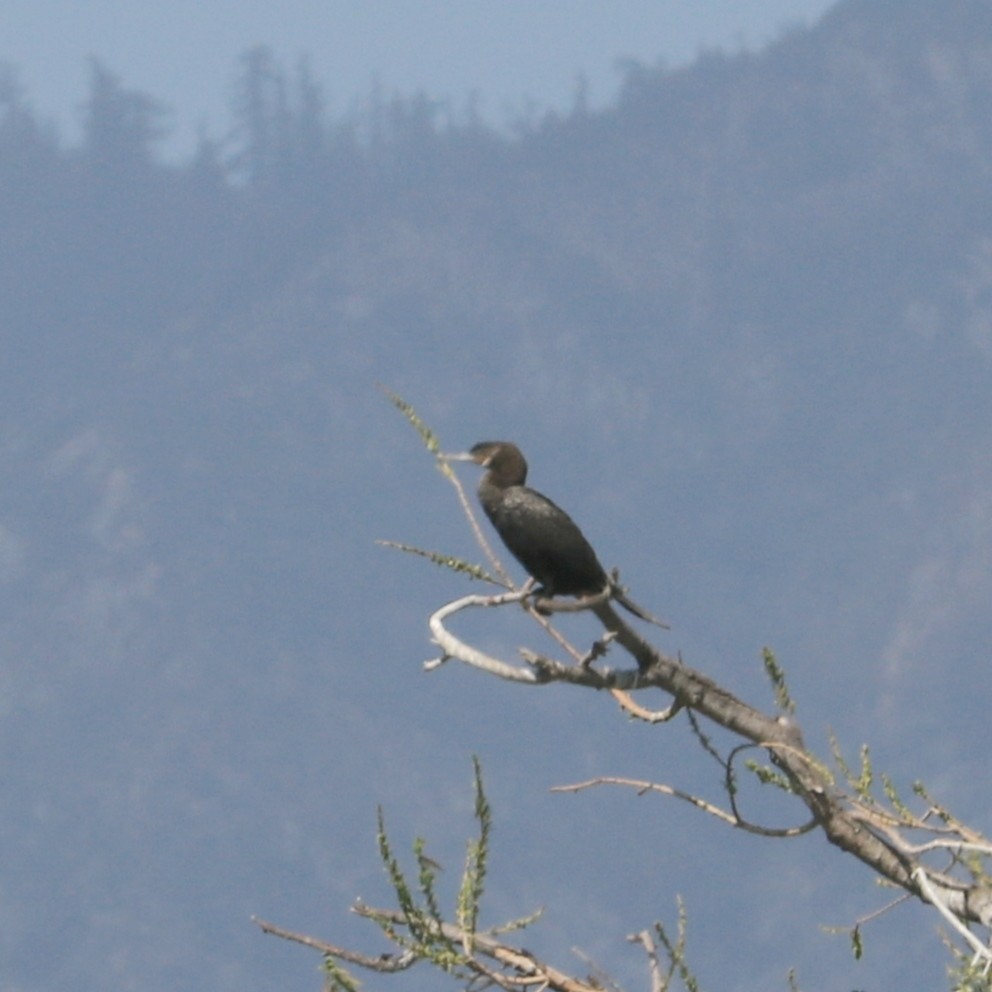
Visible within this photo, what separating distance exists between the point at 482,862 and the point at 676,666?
990 millimetres

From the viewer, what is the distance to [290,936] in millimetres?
6656

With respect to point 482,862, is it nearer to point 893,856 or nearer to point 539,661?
point 539,661

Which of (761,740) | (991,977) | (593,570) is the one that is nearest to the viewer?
(991,977)

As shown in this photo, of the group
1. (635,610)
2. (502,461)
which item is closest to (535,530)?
(502,461)

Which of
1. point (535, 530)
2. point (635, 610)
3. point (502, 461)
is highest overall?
point (502, 461)

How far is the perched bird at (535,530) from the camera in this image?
934 cm

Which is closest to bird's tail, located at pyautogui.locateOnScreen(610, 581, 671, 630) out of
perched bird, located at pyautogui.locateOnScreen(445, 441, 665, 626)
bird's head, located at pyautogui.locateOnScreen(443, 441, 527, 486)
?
perched bird, located at pyautogui.locateOnScreen(445, 441, 665, 626)

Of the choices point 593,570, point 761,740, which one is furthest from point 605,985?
point 593,570

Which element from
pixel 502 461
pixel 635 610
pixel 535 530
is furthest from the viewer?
pixel 502 461

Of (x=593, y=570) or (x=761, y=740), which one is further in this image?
(x=593, y=570)

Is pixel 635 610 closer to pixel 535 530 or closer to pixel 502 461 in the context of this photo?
pixel 535 530

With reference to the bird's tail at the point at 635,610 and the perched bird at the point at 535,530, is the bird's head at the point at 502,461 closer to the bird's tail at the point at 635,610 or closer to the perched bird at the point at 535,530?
the perched bird at the point at 535,530

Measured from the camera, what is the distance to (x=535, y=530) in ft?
31.9

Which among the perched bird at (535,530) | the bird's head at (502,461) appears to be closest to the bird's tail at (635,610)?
the perched bird at (535,530)
